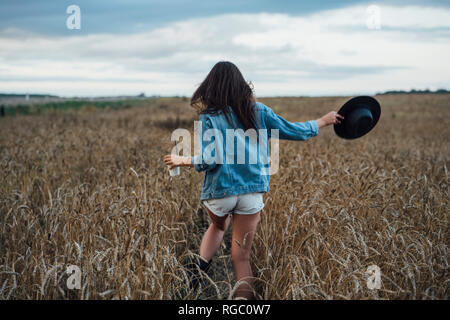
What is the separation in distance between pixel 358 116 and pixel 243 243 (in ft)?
4.03

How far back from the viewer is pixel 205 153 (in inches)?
88.4

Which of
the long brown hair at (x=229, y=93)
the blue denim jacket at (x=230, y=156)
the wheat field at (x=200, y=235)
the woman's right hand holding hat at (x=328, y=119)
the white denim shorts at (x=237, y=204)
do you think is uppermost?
the long brown hair at (x=229, y=93)

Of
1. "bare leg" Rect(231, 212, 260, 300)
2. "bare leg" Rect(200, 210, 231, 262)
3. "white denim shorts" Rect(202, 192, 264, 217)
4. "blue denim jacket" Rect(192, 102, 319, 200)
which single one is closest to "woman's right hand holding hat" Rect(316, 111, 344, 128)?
"blue denim jacket" Rect(192, 102, 319, 200)

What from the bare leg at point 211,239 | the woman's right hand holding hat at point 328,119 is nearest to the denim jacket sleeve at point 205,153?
the bare leg at point 211,239

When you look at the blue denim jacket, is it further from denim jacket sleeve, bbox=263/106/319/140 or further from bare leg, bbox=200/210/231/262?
bare leg, bbox=200/210/231/262

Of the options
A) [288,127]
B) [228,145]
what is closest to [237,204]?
[228,145]

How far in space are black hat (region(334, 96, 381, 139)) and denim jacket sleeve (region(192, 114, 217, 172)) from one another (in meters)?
1.02

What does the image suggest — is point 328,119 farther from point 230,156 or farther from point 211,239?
point 211,239

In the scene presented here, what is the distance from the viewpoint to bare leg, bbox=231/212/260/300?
8.04ft

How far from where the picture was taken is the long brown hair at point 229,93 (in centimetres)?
230

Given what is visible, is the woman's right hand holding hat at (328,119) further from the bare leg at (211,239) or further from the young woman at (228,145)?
the bare leg at (211,239)

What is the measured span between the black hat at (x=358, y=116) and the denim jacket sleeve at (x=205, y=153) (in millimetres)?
1025

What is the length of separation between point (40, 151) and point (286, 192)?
4.73 metres
